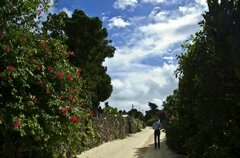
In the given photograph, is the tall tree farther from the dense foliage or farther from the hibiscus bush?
the dense foliage

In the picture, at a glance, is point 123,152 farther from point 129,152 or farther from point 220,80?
point 220,80

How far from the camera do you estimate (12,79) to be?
570 cm

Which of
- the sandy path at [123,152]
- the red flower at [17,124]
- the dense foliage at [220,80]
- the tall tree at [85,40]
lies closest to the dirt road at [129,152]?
the sandy path at [123,152]

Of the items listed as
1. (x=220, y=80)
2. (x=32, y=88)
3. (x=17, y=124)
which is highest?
(x=32, y=88)

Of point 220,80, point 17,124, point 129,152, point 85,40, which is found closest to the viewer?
point 220,80

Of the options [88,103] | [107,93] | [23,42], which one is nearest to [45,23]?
[23,42]

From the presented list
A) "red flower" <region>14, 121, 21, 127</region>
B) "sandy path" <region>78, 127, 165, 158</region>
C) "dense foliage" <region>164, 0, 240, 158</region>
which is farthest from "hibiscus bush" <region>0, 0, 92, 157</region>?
"sandy path" <region>78, 127, 165, 158</region>

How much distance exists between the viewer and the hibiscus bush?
568cm

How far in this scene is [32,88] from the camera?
6398 millimetres

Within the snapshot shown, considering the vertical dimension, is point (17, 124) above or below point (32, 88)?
below

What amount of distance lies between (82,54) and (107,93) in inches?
230

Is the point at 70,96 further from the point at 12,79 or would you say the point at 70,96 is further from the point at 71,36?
the point at 71,36

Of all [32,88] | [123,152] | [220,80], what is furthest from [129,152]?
[220,80]

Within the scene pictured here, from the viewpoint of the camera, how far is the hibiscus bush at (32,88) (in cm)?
568
